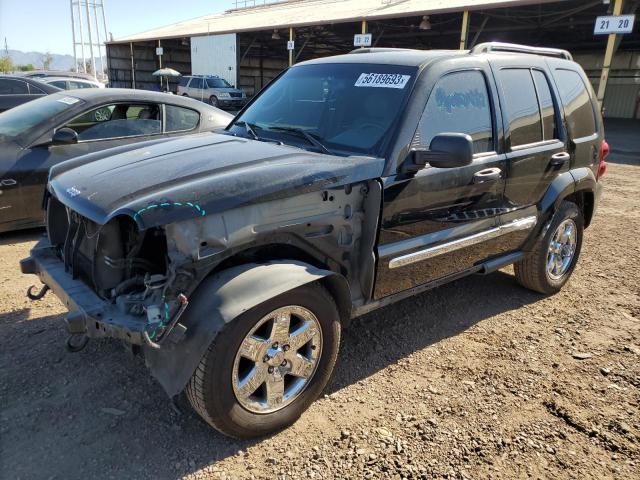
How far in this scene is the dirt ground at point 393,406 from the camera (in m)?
2.50

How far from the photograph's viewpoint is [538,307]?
4402 millimetres

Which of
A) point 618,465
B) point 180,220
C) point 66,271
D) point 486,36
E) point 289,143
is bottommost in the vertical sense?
point 618,465

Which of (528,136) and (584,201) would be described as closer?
(528,136)

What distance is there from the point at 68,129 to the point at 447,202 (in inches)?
157

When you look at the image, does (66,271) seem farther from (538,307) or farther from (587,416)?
(538,307)

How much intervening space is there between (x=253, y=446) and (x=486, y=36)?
2724 centimetres

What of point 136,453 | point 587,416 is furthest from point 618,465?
point 136,453

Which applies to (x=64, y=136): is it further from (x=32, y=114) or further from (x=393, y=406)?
(x=393, y=406)

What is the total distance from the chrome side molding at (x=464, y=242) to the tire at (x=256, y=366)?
62cm

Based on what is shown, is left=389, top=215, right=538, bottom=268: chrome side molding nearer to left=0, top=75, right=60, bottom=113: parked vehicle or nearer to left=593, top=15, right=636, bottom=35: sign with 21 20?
left=0, top=75, right=60, bottom=113: parked vehicle

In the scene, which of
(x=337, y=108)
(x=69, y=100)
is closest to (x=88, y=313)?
(x=337, y=108)

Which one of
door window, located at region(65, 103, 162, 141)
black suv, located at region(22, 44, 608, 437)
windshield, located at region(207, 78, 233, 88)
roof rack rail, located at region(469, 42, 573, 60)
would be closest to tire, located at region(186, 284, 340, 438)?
black suv, located at region(22, 44, 608, 437)

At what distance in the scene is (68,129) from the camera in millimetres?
5188

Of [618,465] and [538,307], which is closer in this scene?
[618,465]
